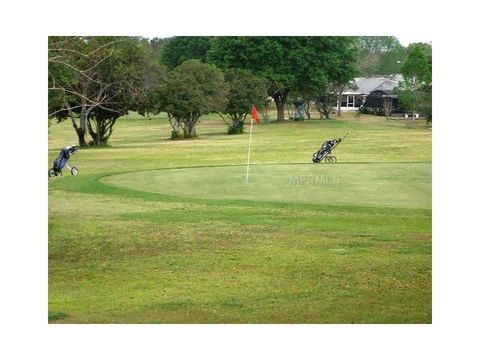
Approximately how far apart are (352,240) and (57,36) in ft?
13.6

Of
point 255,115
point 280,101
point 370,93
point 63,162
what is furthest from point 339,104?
point 63,162

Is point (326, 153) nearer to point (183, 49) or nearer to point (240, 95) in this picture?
point (240, 95)

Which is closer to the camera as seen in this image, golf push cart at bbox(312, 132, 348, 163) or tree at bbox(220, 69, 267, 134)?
golf push cart at bbox(312, 132, 348, 163)

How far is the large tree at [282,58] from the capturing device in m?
12.2

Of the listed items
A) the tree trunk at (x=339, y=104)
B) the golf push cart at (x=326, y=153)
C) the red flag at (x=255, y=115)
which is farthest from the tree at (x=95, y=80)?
the tree trunk at (x=339, y=104)

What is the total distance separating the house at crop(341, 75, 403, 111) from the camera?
12602 millimetres

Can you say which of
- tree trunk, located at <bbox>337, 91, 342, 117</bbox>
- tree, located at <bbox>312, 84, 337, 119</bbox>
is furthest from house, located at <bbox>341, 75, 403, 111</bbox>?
tree, located at <bbox>312, 84, 337, 119</bbox>

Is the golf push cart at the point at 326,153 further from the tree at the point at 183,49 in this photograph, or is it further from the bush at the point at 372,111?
the tree at the point at 183,49

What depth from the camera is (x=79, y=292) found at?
11195 mm

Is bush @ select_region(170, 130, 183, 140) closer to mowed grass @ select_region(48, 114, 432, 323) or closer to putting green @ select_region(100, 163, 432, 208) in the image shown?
mowed grass @ select_region(48, 114, 432, 323)

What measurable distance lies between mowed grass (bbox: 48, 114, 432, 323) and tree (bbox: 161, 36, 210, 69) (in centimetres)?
82

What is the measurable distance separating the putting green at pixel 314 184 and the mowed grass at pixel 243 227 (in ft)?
0.05
